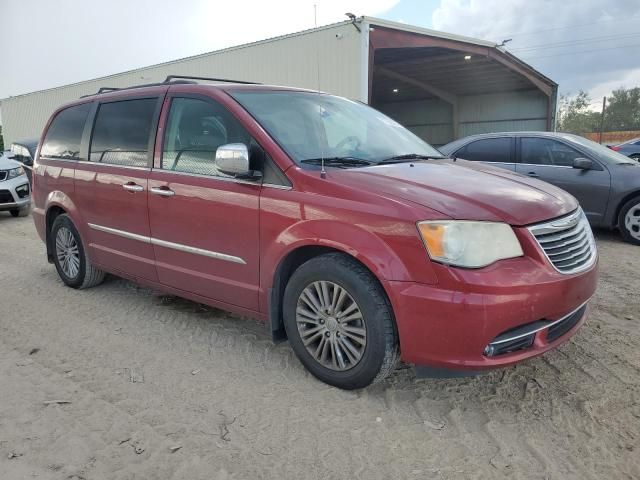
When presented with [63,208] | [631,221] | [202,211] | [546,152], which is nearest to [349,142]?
[202,211]

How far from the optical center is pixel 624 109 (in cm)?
5934

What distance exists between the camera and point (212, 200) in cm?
336

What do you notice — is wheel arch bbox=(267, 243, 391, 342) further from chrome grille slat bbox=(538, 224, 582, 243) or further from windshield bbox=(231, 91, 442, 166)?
chrome grille slat bbox=(538, 224, 582, 243)

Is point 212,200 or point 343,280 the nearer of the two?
point 343,280

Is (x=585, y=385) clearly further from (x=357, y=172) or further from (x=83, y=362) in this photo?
(x=83, y=362)

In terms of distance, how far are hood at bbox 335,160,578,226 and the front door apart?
77cm

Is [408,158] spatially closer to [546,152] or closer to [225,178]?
[225,178]

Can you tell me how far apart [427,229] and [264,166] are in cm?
114

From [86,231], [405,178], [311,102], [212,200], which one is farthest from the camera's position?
[86,231]

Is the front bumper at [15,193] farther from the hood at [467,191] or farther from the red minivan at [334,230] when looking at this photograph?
the hood at [467,191]

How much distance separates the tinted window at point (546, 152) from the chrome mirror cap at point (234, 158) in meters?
5.58

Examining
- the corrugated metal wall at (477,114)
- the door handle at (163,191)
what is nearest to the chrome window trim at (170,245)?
the door handle at (163,191)

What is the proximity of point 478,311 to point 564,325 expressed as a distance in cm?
75

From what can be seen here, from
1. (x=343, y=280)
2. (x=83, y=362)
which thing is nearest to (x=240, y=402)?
(x=343, y=280)
